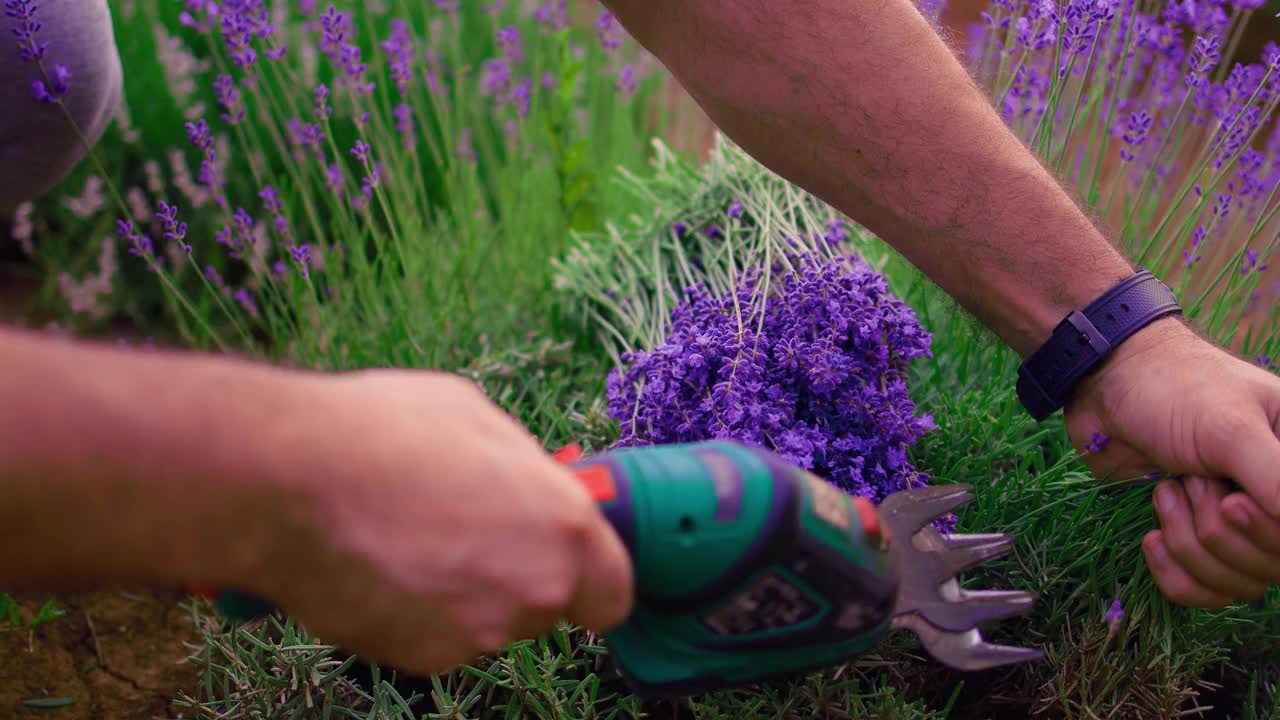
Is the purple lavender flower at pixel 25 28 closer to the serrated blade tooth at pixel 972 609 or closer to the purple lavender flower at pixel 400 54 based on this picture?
the purple lavender flower at pixel 400 54

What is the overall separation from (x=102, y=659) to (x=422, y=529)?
1.04 meters

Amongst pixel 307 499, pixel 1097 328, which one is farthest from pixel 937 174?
pixel 307 499

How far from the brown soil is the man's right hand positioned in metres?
0.75

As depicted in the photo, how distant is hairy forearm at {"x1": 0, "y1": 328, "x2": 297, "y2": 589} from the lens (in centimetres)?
62

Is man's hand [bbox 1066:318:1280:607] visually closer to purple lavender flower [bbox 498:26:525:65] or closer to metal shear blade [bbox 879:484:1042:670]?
metal shear blade [bbox 879:484:1042:670]

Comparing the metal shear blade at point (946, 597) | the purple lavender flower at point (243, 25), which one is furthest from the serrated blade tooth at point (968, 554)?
the purple lavender flower at point (243, 25)

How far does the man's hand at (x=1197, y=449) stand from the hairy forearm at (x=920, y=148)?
0.41 feet

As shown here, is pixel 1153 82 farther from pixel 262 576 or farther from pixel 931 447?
pixel 262 576

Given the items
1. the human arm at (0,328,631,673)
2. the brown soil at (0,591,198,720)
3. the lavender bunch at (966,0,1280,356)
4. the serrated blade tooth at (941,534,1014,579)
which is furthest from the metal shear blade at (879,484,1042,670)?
the brown soil at (0,591,198,720)

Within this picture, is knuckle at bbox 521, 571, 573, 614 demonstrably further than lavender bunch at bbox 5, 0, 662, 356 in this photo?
No

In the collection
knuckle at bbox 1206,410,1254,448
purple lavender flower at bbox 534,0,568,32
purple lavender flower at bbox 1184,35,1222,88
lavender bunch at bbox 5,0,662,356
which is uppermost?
purple lavender flower at bbox 1184,35,1222,88

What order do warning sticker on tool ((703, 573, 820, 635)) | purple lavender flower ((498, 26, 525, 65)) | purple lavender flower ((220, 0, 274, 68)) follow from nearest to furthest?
warning sticker on tool ((703, 573, 820, 635)), purple lavender flower ((220, 0, 274, 68)), purple lavender flower ((498, 26, 525, 65))

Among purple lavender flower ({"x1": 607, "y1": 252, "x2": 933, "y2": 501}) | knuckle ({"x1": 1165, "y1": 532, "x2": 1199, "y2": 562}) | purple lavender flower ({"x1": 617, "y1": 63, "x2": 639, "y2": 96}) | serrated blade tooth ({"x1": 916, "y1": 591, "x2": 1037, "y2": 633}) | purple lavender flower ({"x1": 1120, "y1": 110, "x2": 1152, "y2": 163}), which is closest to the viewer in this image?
serrated blade tooth ({"x1": 916, "y1": 591, "x2": 1037, "y2": 633})

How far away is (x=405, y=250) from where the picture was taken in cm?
200
